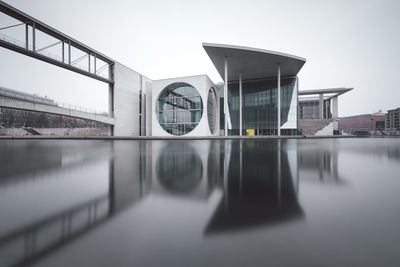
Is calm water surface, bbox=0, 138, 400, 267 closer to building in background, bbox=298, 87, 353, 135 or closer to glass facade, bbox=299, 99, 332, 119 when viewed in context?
building in background, bbox=298, 87, 353, 135

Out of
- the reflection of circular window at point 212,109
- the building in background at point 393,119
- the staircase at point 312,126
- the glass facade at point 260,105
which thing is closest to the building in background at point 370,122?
the building in background at point 393,119

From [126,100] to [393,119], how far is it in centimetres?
12379

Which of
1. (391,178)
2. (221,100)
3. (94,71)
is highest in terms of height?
→ (94,71)

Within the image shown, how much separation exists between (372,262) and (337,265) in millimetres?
185

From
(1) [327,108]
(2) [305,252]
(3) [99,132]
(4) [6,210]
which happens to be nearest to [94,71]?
(3) [99,132]

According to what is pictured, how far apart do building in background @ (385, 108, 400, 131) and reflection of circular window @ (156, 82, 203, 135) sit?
110 metres

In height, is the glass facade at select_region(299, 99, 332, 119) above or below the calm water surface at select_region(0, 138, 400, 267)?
above

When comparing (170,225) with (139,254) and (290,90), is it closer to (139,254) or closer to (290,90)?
(139,254)

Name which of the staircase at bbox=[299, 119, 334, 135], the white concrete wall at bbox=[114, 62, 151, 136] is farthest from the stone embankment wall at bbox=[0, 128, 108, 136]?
the staircase at bbox=[299, 119, 334, 135]

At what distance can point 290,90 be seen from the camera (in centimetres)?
2867

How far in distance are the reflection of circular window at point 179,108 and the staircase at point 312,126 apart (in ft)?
68.4

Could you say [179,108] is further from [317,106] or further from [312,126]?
[317,106]

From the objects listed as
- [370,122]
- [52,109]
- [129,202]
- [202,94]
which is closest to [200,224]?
[129,202]

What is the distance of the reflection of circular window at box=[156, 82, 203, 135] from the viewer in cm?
2545
